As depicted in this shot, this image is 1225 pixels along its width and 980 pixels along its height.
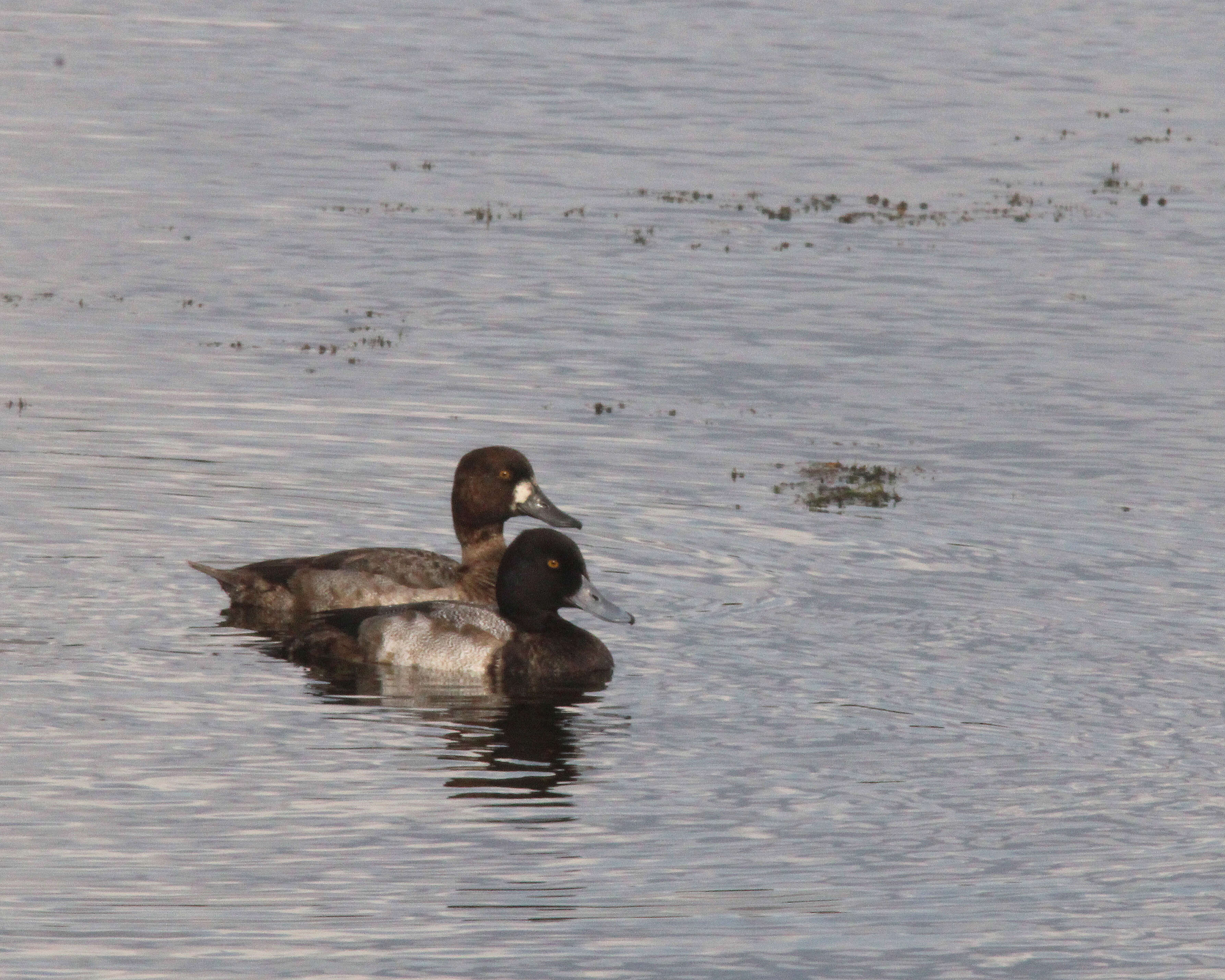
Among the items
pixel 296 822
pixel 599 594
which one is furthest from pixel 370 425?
pixel 296 822

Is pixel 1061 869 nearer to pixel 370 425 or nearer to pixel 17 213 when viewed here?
pixel 370 425

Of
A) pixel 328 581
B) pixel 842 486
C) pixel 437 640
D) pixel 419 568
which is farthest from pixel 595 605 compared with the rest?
pixel 842 486

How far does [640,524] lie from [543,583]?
2.40m

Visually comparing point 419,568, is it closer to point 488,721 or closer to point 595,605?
point 595,605

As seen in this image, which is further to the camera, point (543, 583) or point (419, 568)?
point (419, 568)

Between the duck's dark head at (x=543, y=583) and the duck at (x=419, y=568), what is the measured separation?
258 millimetres

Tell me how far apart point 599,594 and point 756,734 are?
239cm

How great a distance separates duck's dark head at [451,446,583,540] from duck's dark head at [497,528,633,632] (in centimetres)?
122

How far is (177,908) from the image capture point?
10195 mm

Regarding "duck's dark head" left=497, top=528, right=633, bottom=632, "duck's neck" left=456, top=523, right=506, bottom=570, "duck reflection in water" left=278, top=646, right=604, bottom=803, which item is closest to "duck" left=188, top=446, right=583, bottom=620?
"duck's neck" left=456, top=523, right=506, bottom=570

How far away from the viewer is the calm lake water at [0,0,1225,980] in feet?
34.7

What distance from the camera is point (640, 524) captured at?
17500mm

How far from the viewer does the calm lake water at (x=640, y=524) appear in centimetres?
1056

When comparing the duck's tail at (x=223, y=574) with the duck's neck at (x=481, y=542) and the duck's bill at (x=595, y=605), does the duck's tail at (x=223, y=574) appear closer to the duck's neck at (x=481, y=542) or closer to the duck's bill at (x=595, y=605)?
the duck's neck at (x=481, y=542)
